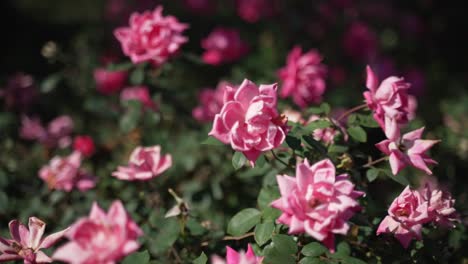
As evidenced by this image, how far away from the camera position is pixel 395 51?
3.65 m

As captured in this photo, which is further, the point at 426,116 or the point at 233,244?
the point at 426,116

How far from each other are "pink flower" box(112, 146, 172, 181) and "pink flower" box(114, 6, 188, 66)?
0.32 m

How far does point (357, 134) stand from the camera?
1181mm

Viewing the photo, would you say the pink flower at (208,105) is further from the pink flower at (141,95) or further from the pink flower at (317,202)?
the pink flower at (317,202)

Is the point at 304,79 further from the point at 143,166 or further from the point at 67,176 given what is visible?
→ the point at 67,176

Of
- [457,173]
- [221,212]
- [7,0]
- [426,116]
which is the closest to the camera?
[221,212]

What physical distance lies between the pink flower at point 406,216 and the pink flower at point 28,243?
75 centimetres

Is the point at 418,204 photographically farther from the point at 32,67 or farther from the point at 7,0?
the point at 7,0

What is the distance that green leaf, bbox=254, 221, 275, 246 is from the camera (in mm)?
1081

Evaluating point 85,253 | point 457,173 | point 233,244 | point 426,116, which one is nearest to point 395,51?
point 426,116

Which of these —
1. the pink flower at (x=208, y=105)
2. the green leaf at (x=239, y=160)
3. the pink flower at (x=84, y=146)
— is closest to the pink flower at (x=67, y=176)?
the pink flower at (x=84, y=146)

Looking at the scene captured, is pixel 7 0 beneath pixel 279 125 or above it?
beneath

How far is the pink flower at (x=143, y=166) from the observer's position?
1.33m

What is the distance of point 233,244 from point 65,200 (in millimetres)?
779
